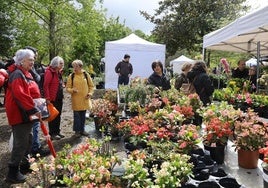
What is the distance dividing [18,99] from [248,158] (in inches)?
104

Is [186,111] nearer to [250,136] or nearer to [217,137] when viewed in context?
[217,137]

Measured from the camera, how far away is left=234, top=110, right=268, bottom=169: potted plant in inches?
134

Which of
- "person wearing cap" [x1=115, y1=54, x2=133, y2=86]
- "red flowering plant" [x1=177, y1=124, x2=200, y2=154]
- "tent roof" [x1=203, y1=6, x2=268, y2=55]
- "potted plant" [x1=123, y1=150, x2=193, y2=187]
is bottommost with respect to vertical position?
"potted plant" [x1=123, y1=150, x2=193, y2=187]

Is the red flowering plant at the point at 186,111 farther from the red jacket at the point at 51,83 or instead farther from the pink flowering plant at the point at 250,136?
the red jacket at the point at 51,83

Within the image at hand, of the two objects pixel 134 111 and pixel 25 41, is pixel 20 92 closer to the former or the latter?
pixel 134 111

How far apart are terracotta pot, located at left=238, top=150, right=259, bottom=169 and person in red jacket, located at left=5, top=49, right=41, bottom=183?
2.37 metres

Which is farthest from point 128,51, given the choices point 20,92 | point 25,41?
point 20,92

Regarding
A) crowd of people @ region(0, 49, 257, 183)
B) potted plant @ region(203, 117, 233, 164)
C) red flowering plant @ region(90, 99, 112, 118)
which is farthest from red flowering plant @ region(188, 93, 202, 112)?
red flowering plant @ region(90, 99, 112, 118)

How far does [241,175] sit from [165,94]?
2946 millimetres

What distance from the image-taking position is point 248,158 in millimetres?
3582

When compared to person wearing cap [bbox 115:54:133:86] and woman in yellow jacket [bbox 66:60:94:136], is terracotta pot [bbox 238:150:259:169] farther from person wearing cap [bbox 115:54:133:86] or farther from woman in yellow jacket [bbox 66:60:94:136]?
person wearing cap [bbox 115:54:133:86]

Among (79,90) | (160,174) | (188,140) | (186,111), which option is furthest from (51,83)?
(160,174)

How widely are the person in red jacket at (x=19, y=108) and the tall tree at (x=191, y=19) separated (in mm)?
23166

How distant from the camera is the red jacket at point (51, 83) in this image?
5.69 metres
